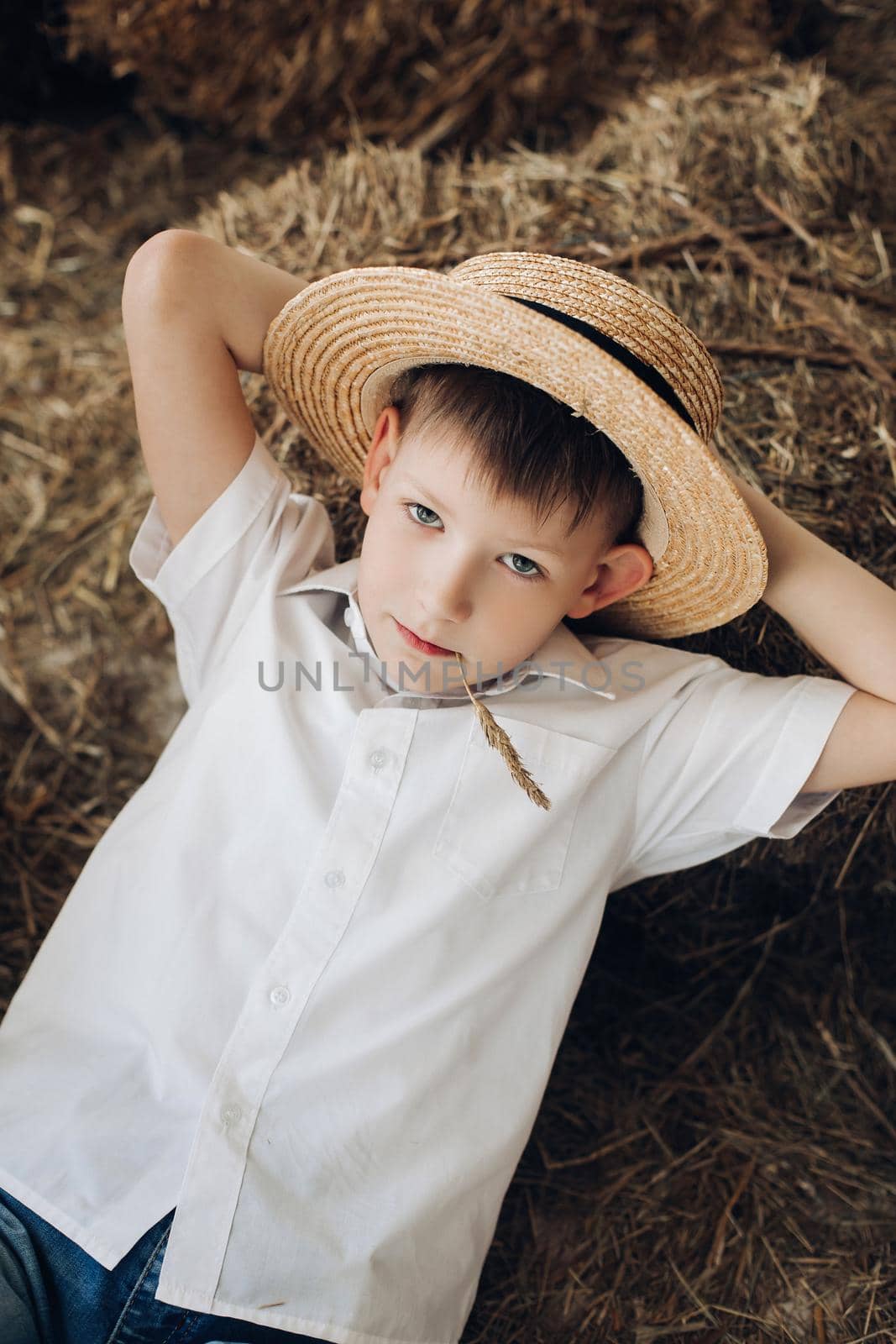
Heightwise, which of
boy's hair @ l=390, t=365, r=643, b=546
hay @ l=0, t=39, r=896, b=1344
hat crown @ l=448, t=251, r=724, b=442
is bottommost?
hay @ l=0, t=39, r=896, b=1344

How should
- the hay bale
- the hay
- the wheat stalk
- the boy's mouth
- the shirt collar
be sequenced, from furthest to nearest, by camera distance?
the hay bale
the hay
the shirt collar
the boy's mouth
the wheat stalk

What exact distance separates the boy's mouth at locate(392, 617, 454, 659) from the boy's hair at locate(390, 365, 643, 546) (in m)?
0.24

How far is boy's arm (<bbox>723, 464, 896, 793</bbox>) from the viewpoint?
1610mm

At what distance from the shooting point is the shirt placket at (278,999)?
4.74ft

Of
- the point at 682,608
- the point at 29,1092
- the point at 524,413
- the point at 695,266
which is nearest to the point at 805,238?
the point at 695,266

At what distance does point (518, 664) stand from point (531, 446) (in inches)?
13.9

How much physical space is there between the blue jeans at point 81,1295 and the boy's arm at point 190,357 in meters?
1.03

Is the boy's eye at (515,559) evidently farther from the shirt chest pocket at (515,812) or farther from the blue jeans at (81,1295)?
the blue jeans at (81,1295)

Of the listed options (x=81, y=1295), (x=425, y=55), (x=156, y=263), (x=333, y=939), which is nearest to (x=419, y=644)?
(x=333, y=939)

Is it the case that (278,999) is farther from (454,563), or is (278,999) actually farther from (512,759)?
(454,563)

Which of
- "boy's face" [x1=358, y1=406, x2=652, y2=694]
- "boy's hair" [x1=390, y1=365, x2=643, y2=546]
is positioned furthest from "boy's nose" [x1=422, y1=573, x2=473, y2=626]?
"boy's hair" [x1=390, y1=365, x2=643, y2=546]

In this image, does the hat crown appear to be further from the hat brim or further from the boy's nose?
the boy's nose

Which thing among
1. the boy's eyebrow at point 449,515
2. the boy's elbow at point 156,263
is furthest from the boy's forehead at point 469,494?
the boy's elbow at point 156,263

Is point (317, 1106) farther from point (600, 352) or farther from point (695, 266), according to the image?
point (695, 266)
